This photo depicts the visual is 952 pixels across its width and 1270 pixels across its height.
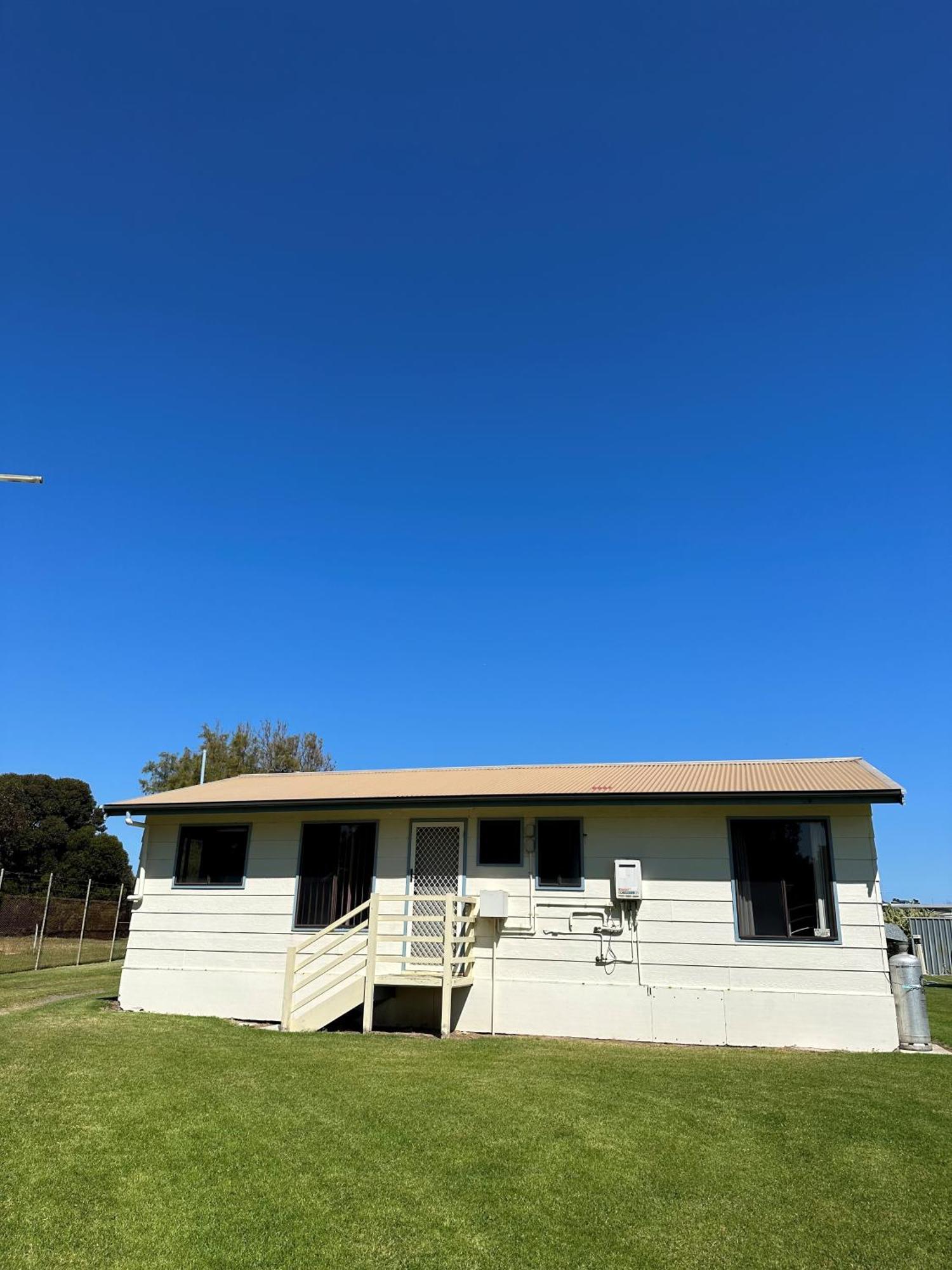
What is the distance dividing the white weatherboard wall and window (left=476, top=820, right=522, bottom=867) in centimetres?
13

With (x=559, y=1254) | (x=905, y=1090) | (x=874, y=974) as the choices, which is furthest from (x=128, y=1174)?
(x=874, y=974)

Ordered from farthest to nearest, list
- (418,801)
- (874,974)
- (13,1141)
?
1. (418,801)
2. (874,974)
3. (13,1141)

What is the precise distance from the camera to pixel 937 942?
67.2ft

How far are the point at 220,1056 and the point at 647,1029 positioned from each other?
575 centimetres

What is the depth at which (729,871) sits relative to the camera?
1144cm

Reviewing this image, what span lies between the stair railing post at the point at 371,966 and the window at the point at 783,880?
5070 millimetres

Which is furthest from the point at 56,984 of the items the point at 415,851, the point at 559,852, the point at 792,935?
the point at 792,935

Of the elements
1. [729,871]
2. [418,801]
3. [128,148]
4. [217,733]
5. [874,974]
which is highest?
[128,148]

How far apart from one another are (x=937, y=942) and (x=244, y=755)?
26367 millimetres

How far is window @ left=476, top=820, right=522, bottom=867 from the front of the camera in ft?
40.6

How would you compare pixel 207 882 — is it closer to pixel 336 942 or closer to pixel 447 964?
pixel 336 942

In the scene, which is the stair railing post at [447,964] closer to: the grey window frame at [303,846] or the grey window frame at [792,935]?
the grey window frame at [303,846]

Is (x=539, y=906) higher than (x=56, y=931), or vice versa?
(x=539, y=906)

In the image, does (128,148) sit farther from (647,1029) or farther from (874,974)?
(874,974)
